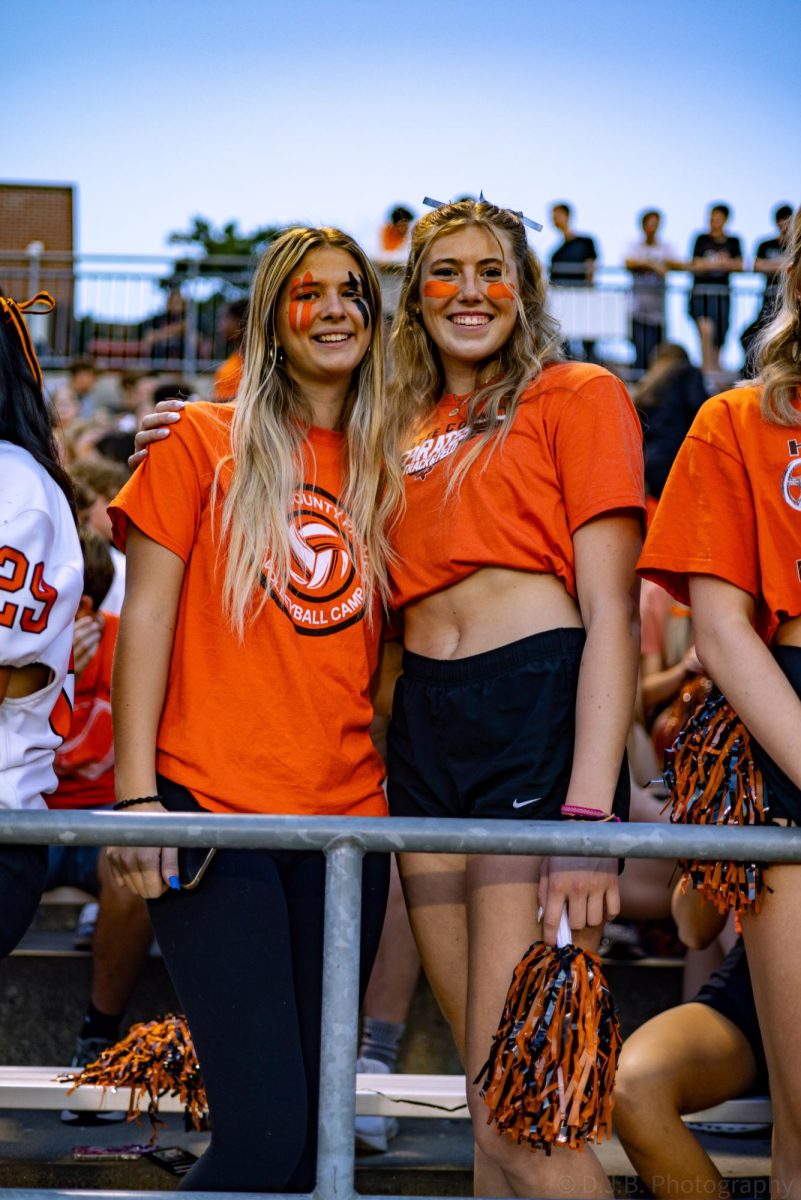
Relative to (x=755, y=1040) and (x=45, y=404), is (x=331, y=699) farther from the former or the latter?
(x=755, y=1040)

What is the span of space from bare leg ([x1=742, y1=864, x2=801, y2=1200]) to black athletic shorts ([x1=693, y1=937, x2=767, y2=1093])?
733 millimetres

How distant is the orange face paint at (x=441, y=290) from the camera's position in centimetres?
271

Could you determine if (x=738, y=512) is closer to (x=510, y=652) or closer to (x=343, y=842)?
(x=510, y=652)

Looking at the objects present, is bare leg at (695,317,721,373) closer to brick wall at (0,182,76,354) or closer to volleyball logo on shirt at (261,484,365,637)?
brick wall at (0,182,76,354)

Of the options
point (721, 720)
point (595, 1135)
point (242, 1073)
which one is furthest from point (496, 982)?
point (721, 720)

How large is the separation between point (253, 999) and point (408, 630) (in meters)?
0.74

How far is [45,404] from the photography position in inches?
99.1

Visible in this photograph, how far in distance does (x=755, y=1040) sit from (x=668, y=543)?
1.25 meters

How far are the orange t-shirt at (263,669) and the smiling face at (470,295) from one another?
441mm

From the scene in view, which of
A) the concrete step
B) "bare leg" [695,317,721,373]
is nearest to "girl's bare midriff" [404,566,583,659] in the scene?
the concrete step

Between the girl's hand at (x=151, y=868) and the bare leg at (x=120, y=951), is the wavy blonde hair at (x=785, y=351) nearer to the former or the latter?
the girl's hand at (x=151, y=868)

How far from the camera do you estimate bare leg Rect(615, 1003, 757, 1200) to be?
2.72 m

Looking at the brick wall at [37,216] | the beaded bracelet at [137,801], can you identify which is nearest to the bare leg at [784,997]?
the beaded bracelet at [137,801]

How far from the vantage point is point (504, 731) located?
2.41 m
